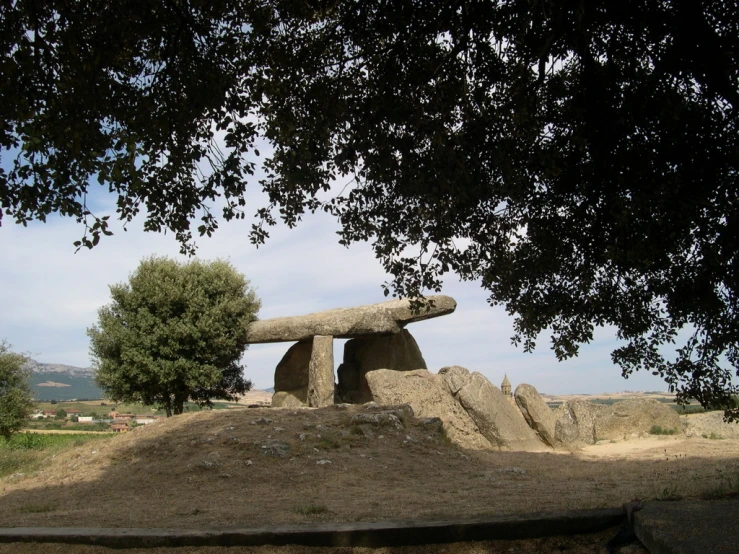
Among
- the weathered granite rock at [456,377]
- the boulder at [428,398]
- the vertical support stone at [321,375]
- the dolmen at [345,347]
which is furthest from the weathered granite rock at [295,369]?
the weathered granite rock at [456,377]

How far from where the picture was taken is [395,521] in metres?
5.97

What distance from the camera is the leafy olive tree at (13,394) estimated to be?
78.0ft

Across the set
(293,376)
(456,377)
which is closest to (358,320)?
(293,376)

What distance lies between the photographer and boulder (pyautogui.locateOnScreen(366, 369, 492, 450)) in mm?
16078

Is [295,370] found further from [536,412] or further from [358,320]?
[536,412]

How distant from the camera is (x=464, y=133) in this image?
24.0 feet

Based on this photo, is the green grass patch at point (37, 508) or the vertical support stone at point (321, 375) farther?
the vertical support stone at point (321, 375)

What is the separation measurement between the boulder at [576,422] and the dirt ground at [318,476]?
1.24m

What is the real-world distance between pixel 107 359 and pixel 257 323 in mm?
5388

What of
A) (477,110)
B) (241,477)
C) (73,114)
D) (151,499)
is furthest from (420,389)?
(73,114)

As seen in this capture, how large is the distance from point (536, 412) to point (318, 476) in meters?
9.10

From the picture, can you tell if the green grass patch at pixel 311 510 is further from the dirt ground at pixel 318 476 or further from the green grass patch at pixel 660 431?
the green grass patch at pixel 660 431

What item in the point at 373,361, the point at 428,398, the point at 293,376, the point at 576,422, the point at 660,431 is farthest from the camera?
the point at 293,376

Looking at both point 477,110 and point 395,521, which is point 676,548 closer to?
point 395,521
